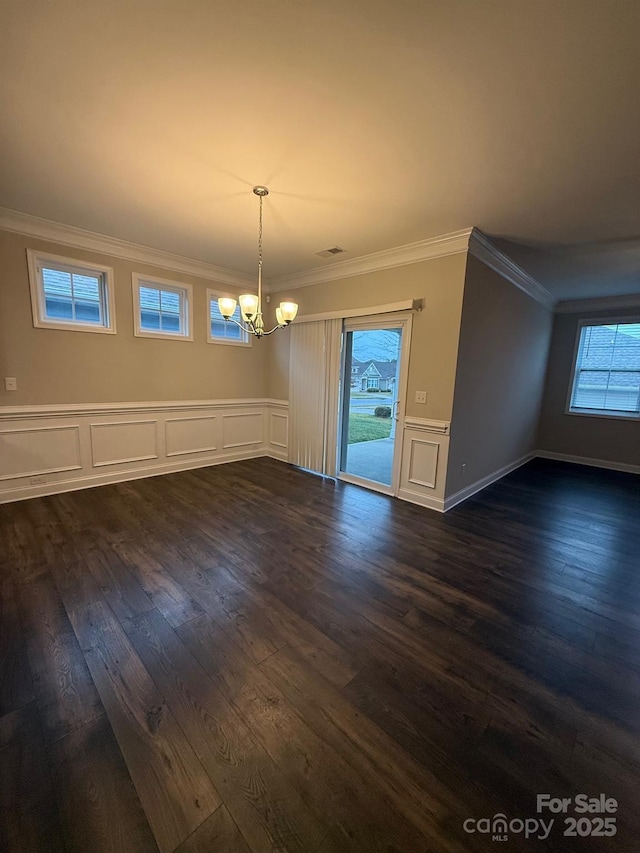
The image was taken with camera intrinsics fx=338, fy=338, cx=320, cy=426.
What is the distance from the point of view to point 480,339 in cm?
388

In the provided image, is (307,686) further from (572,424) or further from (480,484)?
(572,424)

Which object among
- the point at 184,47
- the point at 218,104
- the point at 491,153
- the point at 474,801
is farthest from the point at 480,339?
the point at 474,801

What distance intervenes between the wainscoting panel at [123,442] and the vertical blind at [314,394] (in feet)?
6.70

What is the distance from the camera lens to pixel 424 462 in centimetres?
389

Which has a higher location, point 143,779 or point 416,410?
point 416,410

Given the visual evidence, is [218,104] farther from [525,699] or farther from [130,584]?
[525,699]

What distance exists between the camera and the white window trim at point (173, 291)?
14.0 ft

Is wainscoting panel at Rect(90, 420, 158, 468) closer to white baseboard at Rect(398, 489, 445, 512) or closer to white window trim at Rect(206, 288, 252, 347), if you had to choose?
white window trim at Rect(206, 288, 252, 347)

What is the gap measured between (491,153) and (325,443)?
3.57m

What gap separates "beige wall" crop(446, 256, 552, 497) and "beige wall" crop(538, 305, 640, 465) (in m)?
0.66

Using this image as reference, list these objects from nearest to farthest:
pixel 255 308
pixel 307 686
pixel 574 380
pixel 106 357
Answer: pixel 307 686 → pixel 255 308 → pixel 106 357 → pixel 574 380

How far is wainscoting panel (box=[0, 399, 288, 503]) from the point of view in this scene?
3646 mm

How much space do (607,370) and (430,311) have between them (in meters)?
4.50

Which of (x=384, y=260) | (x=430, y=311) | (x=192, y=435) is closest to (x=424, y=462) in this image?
(x=430, y=311)
